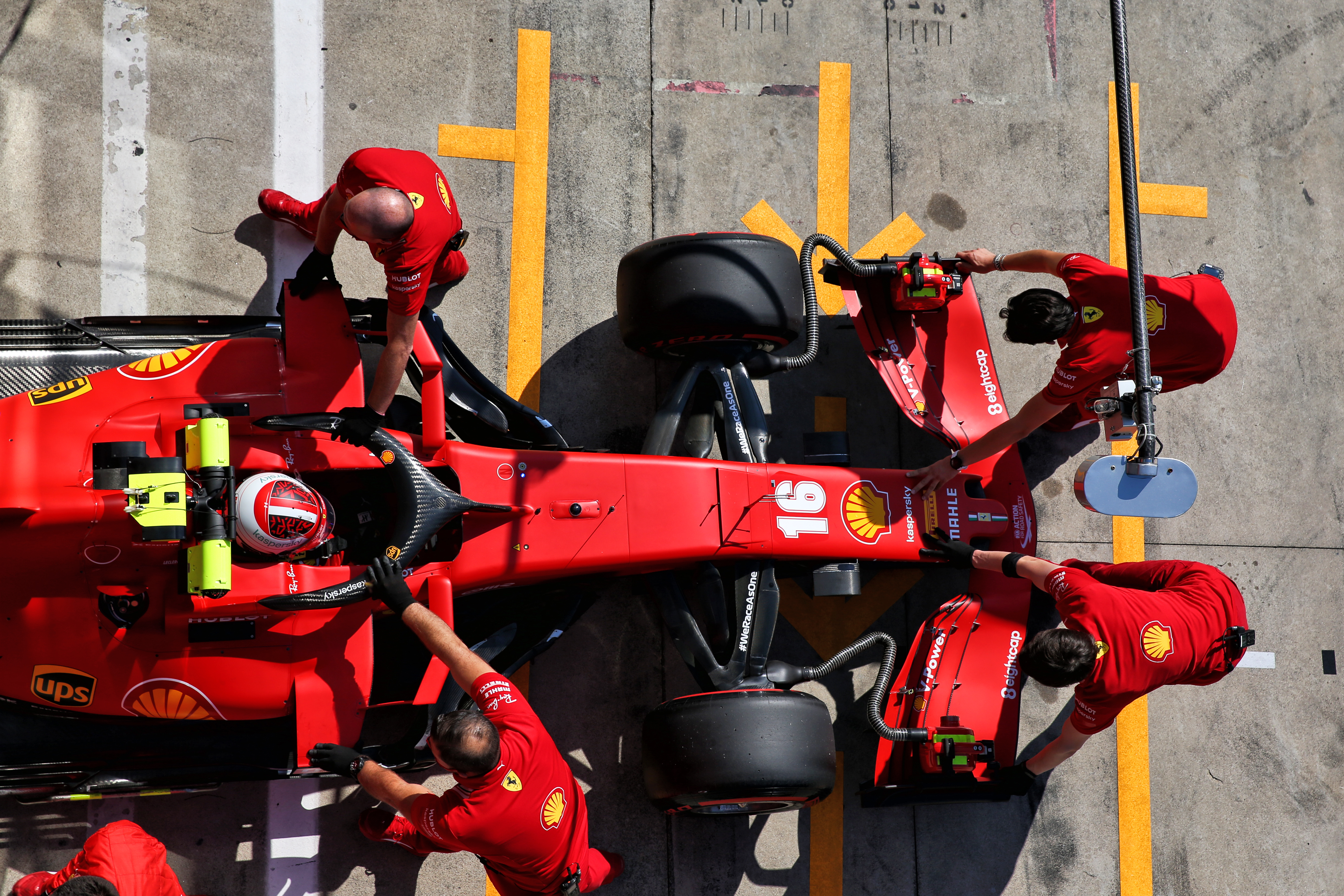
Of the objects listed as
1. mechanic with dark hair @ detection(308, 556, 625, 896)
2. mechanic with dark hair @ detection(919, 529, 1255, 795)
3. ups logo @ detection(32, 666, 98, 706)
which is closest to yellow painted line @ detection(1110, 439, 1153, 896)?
mechanic with dark hair @ detection(919, 529, 1255, 795)

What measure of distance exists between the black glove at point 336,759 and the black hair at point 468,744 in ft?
2.24

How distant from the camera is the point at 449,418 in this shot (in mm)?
4930

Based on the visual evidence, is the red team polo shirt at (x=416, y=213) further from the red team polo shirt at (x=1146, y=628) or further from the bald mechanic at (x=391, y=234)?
the red team polo shirt at (x=1146, y=628)

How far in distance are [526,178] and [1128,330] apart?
138 inches

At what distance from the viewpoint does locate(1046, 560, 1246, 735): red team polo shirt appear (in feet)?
14.2

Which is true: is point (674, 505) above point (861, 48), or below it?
below

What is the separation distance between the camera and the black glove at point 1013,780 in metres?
4.73

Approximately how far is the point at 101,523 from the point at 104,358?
3.46ft

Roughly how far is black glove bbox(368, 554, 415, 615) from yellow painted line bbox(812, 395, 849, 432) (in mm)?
2740

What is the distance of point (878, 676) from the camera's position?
5.08 meters

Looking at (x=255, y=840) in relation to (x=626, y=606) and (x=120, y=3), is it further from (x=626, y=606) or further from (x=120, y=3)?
(x=120, y=3)

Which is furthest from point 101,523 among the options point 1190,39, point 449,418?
point 1190,39

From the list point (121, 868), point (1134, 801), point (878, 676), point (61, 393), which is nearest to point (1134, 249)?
point (878, 676)

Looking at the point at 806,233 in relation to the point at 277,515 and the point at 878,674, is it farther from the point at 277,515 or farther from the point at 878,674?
the point at 277,515
